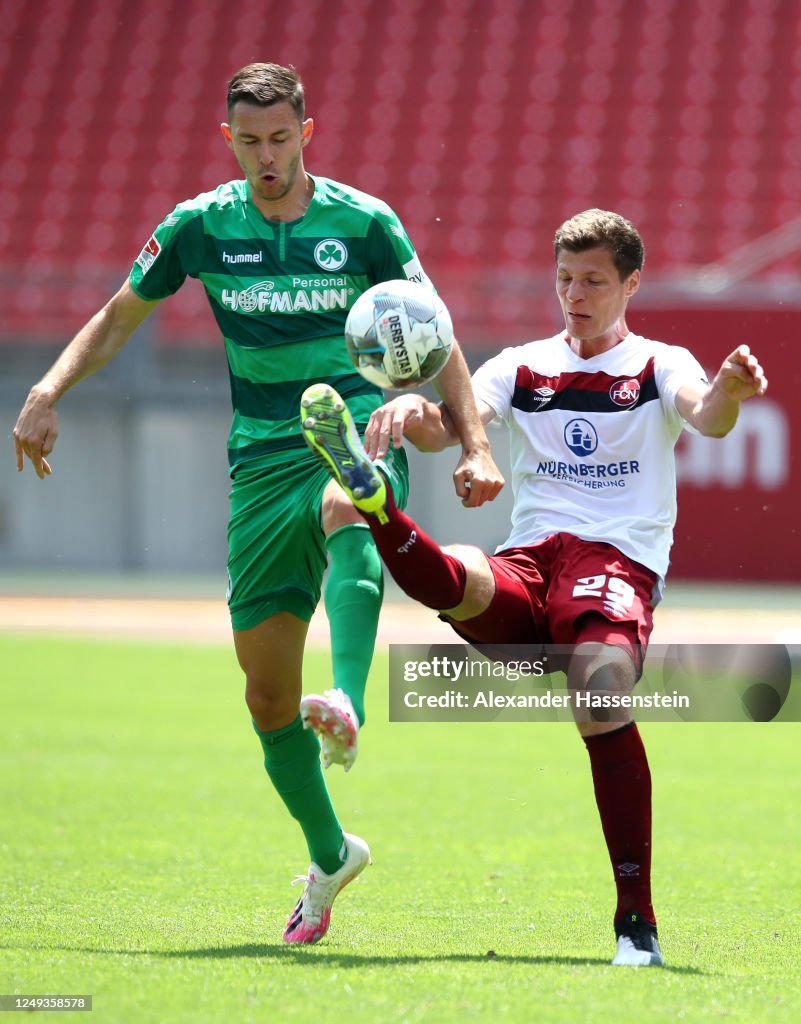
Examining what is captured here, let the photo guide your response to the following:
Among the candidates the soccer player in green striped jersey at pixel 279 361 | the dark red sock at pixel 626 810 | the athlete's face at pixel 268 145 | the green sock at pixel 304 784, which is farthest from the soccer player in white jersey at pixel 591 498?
the athlete's face at pixel 268 145

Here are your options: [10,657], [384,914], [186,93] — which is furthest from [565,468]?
[186,93]

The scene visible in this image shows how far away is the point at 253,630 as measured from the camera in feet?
15.6

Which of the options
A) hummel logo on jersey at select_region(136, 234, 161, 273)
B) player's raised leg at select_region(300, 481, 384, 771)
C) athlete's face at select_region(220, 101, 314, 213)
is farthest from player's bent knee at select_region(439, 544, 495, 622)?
hummel logo on jersey at select_region(136, 234, 161, 273)

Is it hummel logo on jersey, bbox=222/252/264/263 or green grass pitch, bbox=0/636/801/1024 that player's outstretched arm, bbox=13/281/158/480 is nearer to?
hummel logo on jersey, bbox=222/252/264/263

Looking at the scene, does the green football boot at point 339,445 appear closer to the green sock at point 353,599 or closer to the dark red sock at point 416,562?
the dark red sock at point 416,562

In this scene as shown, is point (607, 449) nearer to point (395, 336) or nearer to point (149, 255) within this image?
point (395, 336)

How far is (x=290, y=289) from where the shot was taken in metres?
4.68

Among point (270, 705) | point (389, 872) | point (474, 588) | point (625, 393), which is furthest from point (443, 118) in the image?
point (474, 588)

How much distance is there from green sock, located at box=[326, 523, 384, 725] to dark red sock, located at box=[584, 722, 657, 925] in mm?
648

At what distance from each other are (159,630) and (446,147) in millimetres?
9074

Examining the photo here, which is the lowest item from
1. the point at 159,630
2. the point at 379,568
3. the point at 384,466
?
the point at 159,630

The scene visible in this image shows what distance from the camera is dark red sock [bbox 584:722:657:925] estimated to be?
4.12 m

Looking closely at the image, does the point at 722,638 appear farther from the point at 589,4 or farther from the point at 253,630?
the point at 589,4

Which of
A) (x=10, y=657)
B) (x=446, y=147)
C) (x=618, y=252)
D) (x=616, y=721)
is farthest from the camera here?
(x=446, y=147)
